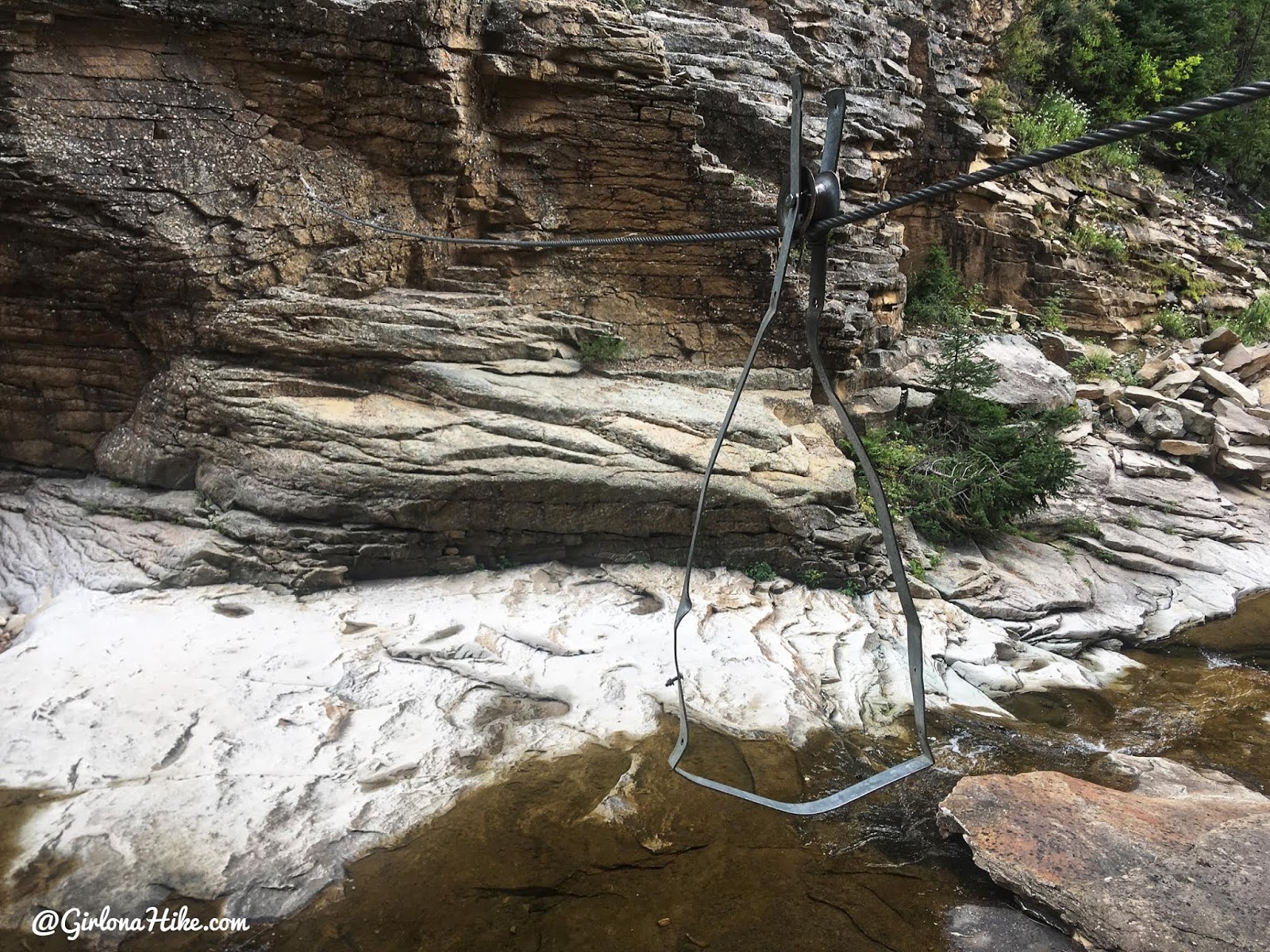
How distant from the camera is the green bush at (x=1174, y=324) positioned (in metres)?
14.7

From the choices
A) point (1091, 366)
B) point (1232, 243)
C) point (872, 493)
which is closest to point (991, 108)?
point (1091, 366)

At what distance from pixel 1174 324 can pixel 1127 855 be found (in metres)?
14.0

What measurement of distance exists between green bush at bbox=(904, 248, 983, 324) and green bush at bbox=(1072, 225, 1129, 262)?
8.82 feet

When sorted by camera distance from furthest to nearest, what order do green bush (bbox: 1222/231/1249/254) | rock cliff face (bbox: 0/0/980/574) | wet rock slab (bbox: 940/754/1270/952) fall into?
green bush (bbox: 1222/231/1249/254) < rock cliff face (bbox: 0/0/980/574) < wet rock slab (bbox: 940/754/1270/952)

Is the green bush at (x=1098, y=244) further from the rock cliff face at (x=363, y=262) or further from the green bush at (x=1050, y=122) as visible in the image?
the rock cliff face at (x=363, y=262)

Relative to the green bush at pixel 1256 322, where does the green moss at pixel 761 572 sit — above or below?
below

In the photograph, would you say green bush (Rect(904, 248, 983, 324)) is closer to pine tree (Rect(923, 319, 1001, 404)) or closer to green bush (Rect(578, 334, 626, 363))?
pine tree (Rect(923, 319, 1001, 404))

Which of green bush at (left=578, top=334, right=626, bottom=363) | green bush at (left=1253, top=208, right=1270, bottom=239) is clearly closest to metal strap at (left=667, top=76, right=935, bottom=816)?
green bush at (left=578, top=334, right=626, bottom=363)

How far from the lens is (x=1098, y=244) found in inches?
572

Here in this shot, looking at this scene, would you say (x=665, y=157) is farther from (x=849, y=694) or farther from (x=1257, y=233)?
(x=1257, y=233)

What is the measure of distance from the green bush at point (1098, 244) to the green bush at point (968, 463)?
692 cm

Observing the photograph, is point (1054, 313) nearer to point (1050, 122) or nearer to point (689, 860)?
point (1050, 122)

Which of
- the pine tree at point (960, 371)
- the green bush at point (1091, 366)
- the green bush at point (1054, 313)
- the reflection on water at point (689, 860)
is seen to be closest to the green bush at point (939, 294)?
the green bush at point (1054, 313)

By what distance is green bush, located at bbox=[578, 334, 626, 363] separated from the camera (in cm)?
833
